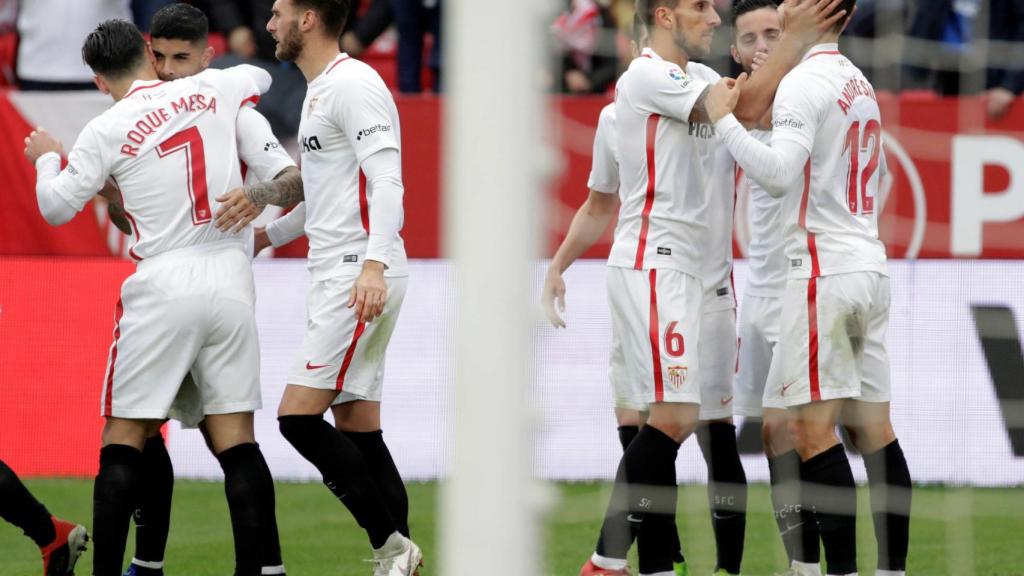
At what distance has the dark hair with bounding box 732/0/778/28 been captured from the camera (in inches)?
226

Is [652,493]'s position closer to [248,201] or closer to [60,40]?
[248,201]

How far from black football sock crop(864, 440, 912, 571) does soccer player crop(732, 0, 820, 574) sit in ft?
1.27

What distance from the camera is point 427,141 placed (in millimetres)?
8445

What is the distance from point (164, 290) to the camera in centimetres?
493

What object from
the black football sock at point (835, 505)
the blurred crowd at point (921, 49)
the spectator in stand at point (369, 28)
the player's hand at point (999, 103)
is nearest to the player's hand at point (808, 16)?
the black football sock at point (835, 505)

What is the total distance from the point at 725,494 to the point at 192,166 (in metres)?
2.19

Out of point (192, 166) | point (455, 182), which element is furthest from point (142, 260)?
point (455, 182)

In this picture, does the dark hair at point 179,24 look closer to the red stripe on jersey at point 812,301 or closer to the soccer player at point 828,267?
the soccer player at point 828,267

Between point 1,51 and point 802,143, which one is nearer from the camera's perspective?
point 802,143

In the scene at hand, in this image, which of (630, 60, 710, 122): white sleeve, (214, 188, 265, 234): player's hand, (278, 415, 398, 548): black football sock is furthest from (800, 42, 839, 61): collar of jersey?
(278, 415, 398, 548): black football sock

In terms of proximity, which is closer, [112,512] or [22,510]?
[112,512]

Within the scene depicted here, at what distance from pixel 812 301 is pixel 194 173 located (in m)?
2.02

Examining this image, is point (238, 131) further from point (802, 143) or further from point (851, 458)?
point (851, 458)

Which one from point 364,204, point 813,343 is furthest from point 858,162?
point 364,204
